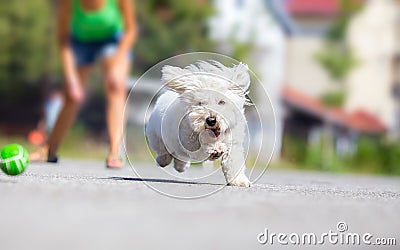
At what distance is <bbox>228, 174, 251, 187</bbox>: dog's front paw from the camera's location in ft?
18.7

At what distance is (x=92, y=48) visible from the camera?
839 cm

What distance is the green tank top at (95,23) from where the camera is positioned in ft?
27.0

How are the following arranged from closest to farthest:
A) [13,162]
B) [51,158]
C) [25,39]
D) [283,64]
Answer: [13,162]
[51,158]
[25,39]
[283,64]

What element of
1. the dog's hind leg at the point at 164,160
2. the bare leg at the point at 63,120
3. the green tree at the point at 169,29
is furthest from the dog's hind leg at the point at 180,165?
the green tree at the point at 169,29

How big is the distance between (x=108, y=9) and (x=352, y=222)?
4.35 meters

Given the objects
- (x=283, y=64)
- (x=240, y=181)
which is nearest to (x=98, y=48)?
(x=240, y=181)

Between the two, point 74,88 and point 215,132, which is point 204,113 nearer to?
point 215,132

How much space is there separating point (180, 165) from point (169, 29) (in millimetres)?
25604

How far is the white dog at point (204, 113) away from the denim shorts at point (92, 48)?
113 inches

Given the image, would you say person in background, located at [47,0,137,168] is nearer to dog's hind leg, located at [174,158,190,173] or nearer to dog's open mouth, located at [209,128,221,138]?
dog's hind leg, located at [174,158,190,173]

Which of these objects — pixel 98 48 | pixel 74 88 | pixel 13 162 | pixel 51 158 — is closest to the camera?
pixel 13 162

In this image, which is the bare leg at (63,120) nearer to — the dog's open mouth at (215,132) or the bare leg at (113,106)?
the bare leg at (113,106)

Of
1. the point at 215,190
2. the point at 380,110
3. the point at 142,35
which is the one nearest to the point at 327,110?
the point at 380,110

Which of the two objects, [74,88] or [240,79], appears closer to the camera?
[240,79]
